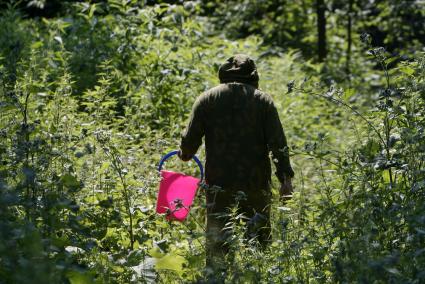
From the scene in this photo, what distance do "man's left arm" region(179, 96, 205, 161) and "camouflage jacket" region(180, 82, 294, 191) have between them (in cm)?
2

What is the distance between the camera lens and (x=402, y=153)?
5160mm

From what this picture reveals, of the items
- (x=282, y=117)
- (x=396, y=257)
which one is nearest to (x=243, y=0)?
(x=282, y=117)

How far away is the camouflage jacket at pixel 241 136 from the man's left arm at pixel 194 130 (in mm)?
20

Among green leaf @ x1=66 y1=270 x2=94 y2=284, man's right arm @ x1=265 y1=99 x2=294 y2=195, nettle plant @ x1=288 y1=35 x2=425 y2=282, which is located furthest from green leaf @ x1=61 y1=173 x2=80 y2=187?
man's right arm @ x1=265 y1=99 x2=294 y2=195

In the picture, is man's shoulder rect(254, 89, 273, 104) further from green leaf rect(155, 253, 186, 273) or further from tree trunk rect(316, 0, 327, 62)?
tree trunk rect(316, 0, 327, 62)

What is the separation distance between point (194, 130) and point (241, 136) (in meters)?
0.36

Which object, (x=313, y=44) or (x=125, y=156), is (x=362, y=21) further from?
(x=125, y=156)

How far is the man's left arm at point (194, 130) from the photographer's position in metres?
6.20

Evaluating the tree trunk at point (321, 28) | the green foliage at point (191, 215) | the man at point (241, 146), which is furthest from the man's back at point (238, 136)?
the tree trunk at point (321, 28)

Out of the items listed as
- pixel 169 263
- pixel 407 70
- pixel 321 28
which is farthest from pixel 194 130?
pixel 321 28

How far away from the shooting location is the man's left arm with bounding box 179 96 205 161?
244 inches

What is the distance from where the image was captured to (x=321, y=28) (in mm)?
16906

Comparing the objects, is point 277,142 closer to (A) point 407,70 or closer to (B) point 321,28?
(A) point 407,70

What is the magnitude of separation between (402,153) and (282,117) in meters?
5.92
